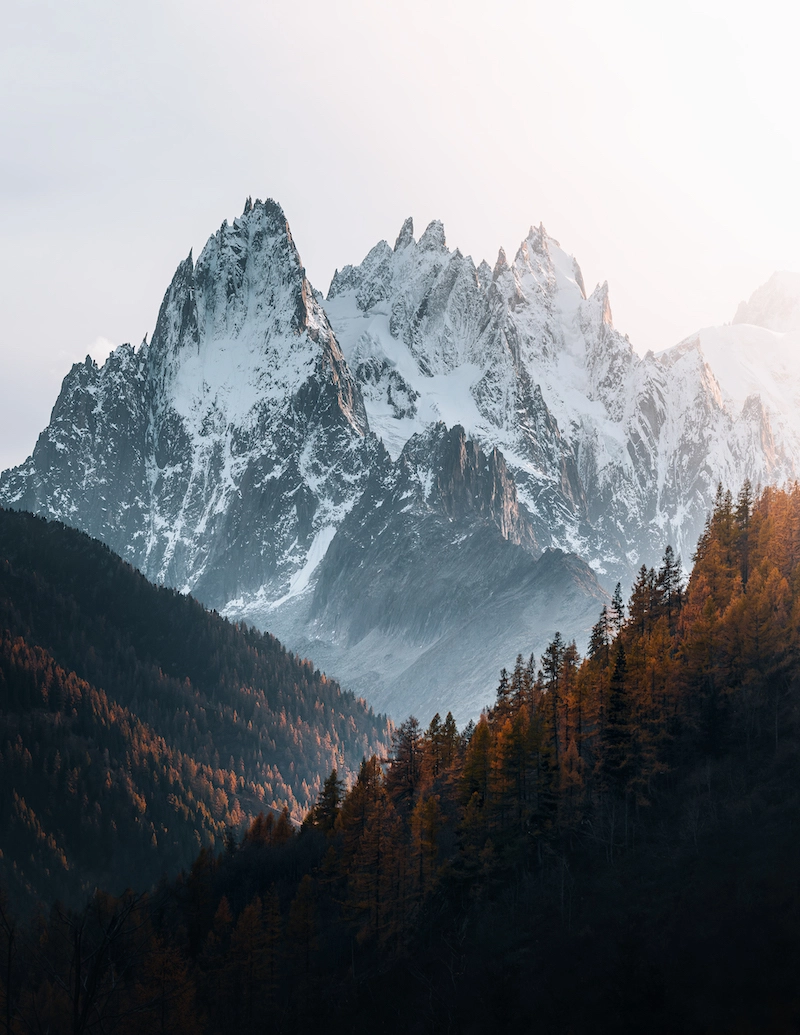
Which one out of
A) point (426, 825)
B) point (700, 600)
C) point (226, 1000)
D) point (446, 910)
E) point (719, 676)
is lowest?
point (226, 1000)

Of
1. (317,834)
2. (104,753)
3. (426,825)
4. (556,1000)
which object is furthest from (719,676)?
(104,753)

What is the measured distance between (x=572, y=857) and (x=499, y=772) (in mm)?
8587

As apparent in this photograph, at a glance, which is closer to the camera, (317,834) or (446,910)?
(446,910)

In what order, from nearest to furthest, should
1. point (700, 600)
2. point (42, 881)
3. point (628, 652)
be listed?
1. point (628, 652)
2. point (700, 600)
3. point (42, 881)

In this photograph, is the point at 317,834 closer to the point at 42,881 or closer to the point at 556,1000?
the point at 556,1000

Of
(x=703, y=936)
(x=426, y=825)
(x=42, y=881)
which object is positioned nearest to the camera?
(x=703, y=936)

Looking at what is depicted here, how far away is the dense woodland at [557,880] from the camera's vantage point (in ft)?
187

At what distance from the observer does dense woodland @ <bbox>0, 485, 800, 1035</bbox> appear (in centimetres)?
5700

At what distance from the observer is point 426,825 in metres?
82.1

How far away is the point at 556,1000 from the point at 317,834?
5144cm

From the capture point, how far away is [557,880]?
7494 centimetres

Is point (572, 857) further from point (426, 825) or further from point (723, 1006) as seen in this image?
point (723, 1006)

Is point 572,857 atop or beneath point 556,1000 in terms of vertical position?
atop

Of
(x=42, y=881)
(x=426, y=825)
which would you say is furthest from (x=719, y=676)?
(x=42, y=881)
